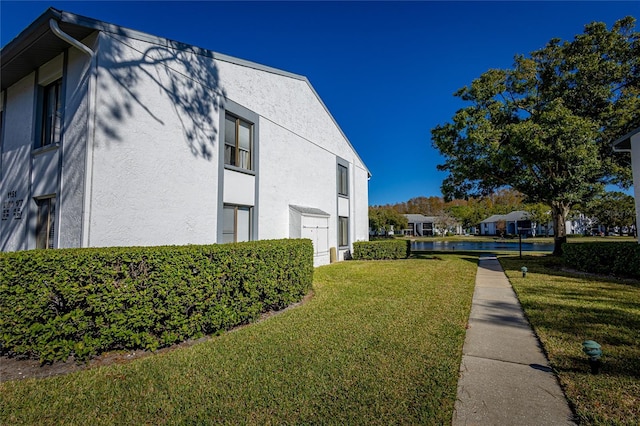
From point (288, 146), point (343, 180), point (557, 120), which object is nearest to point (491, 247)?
point (557, 120)

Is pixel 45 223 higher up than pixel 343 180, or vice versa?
pixel 343 180

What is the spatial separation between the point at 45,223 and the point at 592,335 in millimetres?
11256

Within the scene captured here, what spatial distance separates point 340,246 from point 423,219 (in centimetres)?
5757

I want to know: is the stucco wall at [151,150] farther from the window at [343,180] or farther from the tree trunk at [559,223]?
the tree trunk at [559,223]

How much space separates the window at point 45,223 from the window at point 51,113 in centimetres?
152

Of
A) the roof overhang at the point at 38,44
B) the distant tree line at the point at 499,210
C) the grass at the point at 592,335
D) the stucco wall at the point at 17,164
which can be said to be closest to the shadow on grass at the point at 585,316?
the grass at the point at 592,335

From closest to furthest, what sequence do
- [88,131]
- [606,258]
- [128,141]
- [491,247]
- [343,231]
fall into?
[88,131] → [128,141] → [606,258] → [343,231] → [491,247]

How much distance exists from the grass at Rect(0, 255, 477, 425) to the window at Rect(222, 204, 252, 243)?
4.36m

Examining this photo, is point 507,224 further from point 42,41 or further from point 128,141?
point 42,41

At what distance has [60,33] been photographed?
567cm

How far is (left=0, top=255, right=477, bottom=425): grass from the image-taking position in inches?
108

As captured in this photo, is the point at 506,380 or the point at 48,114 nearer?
the point at 506,380

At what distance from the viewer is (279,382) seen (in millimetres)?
3279

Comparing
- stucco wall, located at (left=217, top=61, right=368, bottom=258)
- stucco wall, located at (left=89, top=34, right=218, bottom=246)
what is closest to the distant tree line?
stucco wall, located at (left=217, top=61, right=368, bottom=258)
